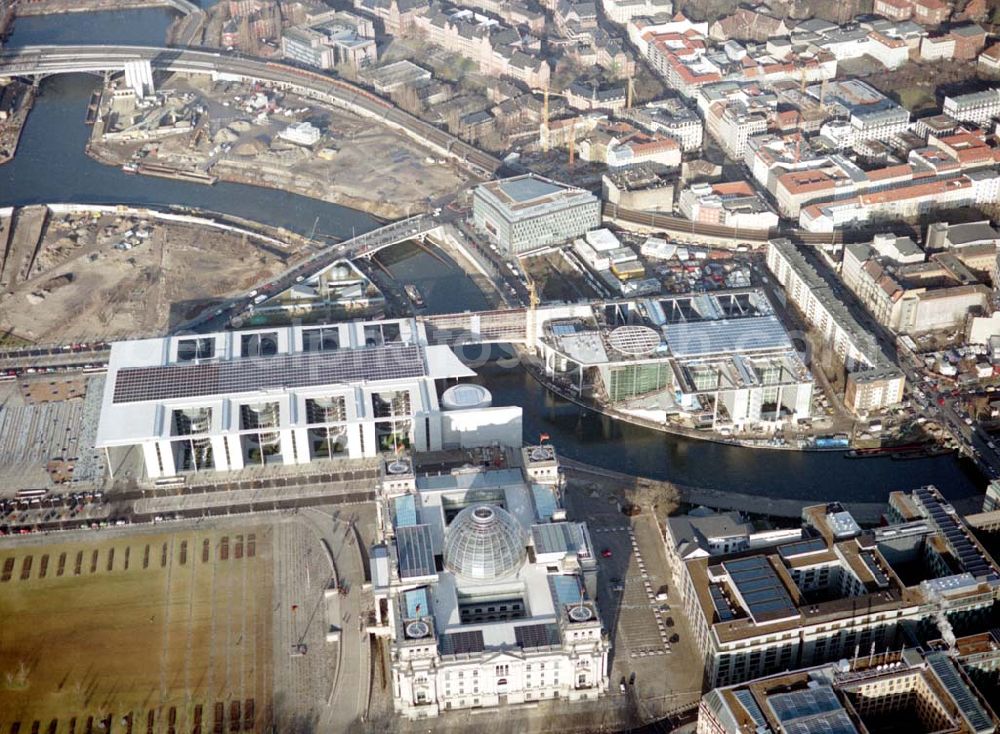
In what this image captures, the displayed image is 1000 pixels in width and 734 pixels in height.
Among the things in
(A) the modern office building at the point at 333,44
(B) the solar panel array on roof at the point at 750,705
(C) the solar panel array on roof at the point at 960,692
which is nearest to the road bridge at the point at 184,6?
(A) the modern office building at the point at 333,44

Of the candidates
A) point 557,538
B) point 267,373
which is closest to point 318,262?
point 267,373

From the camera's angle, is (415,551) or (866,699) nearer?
(866,699)

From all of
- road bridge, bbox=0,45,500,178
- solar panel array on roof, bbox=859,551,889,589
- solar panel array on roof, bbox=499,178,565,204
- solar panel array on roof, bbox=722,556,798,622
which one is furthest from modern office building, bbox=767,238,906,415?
road bridge, bbox=0,45,500,178

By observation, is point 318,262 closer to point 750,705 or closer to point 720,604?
point 720,604

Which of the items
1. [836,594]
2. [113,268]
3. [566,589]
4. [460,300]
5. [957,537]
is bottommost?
[460,300]

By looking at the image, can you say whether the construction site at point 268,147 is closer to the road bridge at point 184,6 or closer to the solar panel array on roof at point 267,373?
the road bridge at point 184,6

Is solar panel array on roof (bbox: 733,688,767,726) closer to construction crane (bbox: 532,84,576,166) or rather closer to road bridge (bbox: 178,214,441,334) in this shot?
road bridge (bbox: 178,214,441,334)
